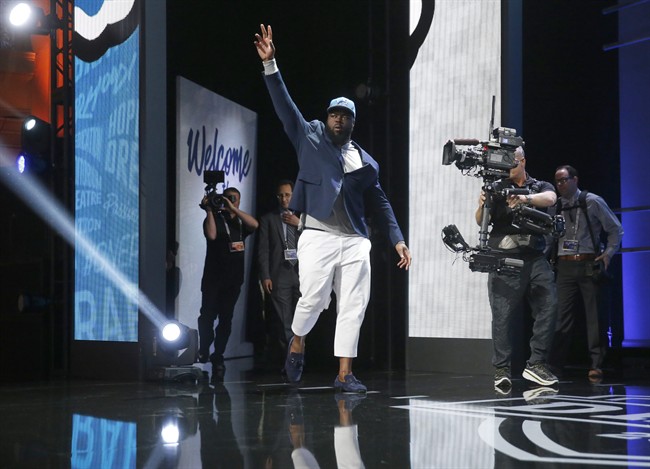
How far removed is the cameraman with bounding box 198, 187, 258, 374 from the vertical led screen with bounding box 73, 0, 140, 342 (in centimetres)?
106

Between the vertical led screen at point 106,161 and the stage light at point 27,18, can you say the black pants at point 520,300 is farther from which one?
the stage light at point 27,18

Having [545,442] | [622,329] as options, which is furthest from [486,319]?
[545,442]

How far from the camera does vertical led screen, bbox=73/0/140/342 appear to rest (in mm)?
7027

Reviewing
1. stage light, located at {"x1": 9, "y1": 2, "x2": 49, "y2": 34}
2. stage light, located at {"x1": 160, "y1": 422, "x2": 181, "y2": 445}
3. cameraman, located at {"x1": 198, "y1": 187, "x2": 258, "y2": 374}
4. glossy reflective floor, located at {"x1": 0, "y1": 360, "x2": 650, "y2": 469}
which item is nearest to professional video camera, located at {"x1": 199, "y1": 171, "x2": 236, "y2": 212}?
cameraman, located at {"x1": 198, "y1": 187, "x2": 258, "y2": 374}

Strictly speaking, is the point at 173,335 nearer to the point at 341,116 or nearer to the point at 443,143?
the point at 341,116

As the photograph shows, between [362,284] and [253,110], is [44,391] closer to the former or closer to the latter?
[362,284]

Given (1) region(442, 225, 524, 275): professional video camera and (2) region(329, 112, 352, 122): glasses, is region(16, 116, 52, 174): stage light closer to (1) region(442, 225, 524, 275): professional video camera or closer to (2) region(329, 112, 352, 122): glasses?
(2) region(329, 112, 352, 122): glasses

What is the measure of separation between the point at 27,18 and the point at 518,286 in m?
5.21

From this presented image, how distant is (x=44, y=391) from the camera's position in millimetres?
5953

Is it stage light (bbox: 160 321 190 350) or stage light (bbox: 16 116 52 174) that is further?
stage light (bbox: 16 116 52 174)

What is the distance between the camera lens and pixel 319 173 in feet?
17.8

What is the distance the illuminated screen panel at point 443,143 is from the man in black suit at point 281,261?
107cm

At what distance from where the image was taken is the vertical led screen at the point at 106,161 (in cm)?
703

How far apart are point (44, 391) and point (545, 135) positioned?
206 inches
